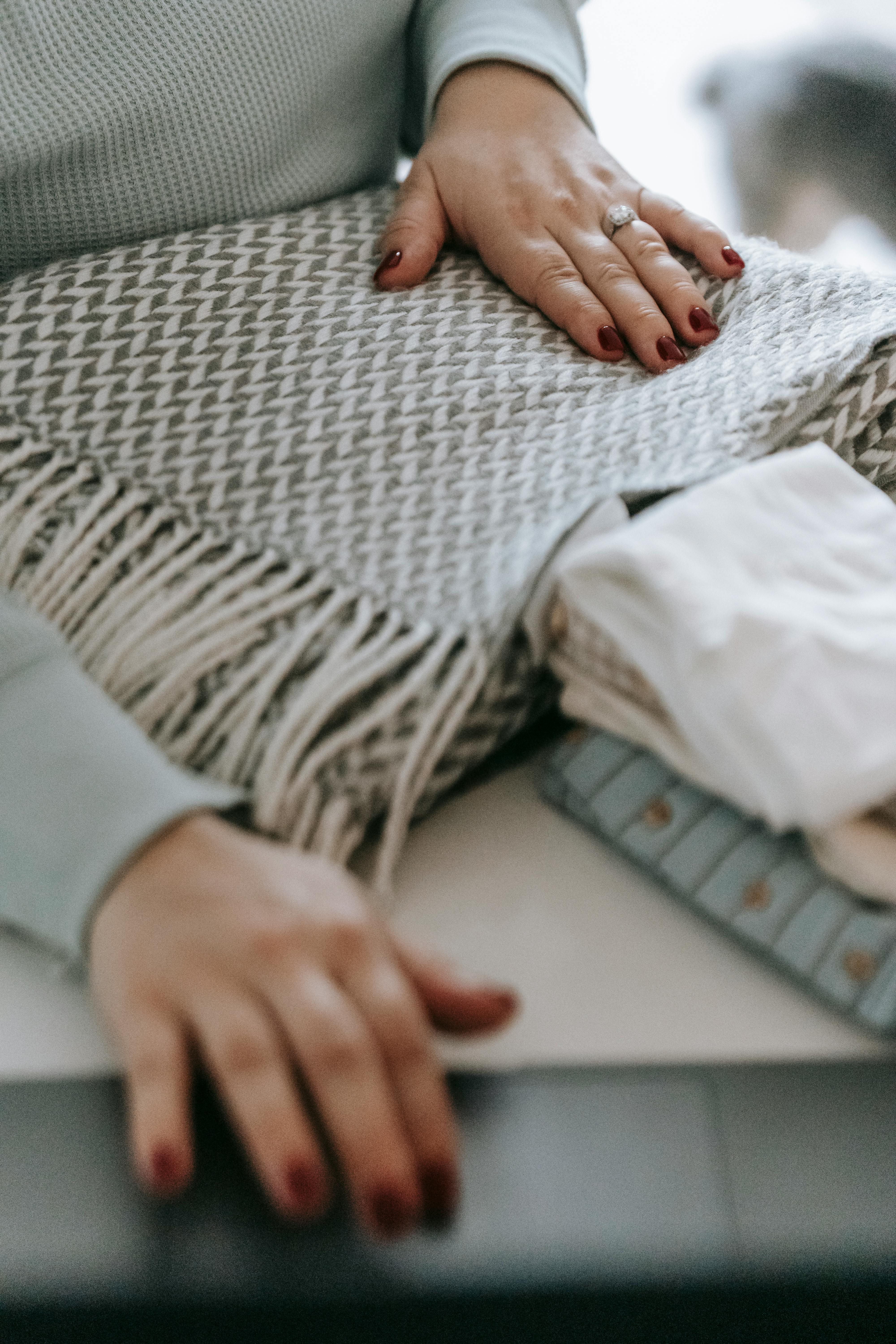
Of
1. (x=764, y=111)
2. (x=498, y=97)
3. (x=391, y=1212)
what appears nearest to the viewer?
(x=391, y=1212)

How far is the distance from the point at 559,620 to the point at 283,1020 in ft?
0.61

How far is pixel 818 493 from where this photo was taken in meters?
0.42

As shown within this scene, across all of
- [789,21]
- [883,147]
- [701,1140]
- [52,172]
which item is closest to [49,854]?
[701,1140]

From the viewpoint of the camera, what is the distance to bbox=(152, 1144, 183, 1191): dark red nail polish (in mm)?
289

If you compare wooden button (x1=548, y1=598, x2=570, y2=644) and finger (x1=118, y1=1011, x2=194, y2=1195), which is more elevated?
wooden button (x1=548, y1=598, x2=570, y2=644)

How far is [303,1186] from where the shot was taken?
28cm

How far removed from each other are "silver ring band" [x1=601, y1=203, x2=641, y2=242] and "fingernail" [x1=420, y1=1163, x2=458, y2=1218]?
0.50 meters

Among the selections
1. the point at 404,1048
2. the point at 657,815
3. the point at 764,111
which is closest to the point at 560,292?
the point at 657,815

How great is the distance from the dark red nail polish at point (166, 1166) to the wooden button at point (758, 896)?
204 mm

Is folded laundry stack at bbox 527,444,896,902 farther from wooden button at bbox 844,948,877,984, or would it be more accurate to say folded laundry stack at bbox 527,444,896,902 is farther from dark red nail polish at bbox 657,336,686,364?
dark red nail polish at bbox 657,336,686,364

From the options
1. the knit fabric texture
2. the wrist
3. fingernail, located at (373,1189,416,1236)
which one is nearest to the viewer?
fingernail, located at (373,1189,416,1236)

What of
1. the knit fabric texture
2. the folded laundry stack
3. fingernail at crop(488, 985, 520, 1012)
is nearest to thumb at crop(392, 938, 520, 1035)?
fingernail at crop(488, 985, 520, 1012)

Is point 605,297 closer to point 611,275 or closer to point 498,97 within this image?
point 611,275

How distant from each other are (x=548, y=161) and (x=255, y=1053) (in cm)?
55
